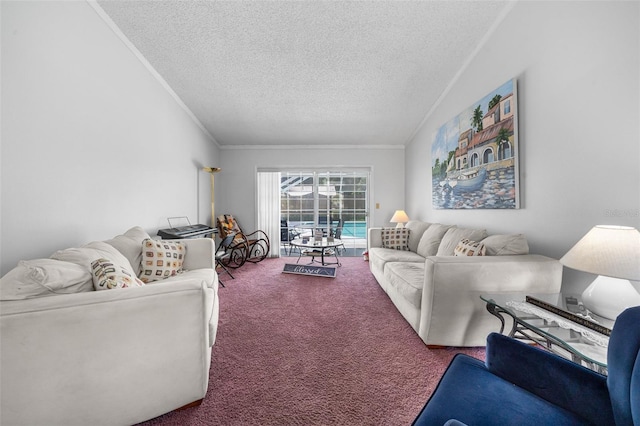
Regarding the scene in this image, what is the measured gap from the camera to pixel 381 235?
371 cm

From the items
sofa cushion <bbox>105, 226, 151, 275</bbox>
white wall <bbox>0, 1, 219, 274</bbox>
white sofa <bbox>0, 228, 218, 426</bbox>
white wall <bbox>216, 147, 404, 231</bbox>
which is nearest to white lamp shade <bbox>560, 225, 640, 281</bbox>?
white sofa <bbox>0, 228, 218, 426</bbox>

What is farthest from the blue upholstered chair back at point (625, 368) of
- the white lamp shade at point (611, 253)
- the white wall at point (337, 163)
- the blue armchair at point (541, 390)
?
the white wall at point (337, 163)

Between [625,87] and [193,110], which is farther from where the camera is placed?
[193,110]

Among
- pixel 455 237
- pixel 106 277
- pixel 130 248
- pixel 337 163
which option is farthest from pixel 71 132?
pixel 337 163

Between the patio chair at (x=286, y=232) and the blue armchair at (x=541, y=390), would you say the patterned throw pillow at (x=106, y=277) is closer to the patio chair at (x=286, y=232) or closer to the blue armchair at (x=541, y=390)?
the blue armchair at (x=541, y=390)

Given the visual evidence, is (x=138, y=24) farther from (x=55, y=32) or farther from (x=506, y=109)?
(x=506, y=109)

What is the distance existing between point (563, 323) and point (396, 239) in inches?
98.0

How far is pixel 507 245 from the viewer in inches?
74.5

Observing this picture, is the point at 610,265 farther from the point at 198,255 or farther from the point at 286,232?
the point at 286,232

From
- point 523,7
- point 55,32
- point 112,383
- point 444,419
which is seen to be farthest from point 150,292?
point 523,7

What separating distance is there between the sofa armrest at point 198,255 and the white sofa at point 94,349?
3.63 feet

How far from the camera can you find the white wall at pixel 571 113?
134 centimetres

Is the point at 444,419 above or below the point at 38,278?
below

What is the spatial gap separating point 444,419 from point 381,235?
303cm
